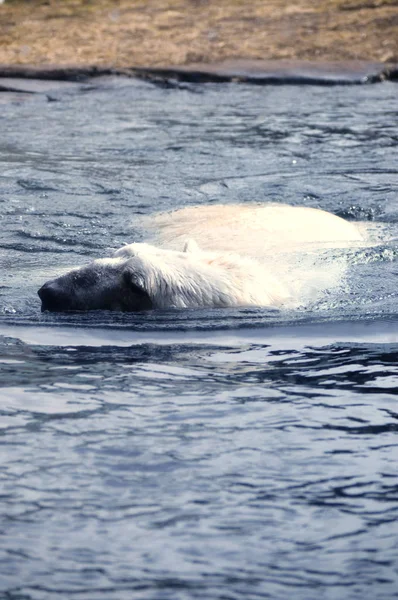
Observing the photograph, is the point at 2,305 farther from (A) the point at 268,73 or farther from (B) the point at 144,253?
(A) the point at 268,73

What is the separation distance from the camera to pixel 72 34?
46.7 feet

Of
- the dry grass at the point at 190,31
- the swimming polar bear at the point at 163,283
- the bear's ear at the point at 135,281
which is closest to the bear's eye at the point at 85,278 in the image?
the swimming polar bear at the point at 163,283

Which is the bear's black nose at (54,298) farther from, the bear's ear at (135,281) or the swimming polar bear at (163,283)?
the bear's ear at (135,281)

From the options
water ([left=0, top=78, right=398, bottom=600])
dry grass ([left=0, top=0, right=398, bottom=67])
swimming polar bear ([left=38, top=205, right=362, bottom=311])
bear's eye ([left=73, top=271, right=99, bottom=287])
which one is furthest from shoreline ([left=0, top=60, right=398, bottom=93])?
bear's eye ([left=73, top=271, right=99, bottom=287])

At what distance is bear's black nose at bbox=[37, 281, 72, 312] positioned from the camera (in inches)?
200

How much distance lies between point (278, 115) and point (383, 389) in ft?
23.2

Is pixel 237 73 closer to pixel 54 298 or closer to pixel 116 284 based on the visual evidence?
pixel 116 284

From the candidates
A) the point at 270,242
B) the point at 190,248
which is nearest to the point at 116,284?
the point at 190,248

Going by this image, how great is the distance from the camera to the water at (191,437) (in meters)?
2.80

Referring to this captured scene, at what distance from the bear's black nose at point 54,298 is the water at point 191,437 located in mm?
78

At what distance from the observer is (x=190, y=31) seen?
562 inches

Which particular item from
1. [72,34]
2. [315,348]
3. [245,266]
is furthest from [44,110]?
[315,348]

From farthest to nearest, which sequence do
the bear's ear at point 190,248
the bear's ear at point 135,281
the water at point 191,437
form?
the bear's ear at point 190,248 < the bear's ear at point 135,281 < the water at point 191,437

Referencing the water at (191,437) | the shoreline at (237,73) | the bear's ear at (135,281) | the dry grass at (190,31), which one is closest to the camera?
the water at (191,437)
